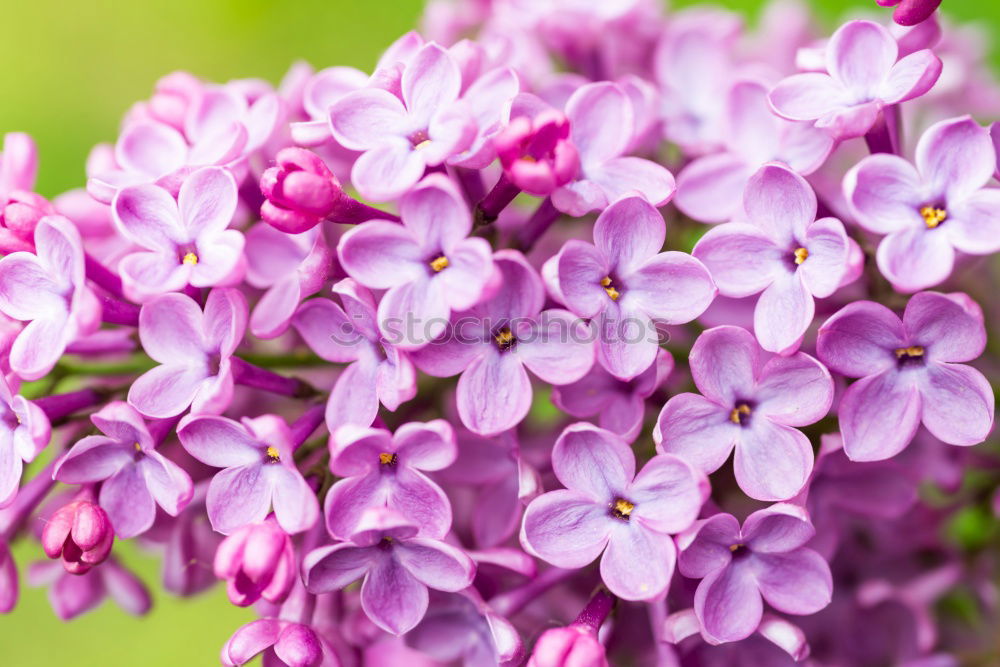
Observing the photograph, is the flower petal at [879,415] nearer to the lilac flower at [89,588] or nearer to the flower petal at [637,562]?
the flower petal at [637,562]

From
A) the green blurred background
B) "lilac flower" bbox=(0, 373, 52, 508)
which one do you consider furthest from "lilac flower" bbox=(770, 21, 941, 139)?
the green blurred background

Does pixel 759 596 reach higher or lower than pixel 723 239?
lower

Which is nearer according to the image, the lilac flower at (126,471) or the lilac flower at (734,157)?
the lilac flower at (126,471)

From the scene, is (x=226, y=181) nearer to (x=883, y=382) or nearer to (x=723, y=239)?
(x=723, y=239)

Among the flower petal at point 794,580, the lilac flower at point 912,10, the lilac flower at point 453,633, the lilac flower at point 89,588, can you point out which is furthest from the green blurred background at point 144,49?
the flower petal at point 794,580

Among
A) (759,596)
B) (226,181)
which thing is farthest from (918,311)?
(226,181)

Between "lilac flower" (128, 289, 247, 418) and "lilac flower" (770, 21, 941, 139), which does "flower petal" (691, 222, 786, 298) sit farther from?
"lilac flower" (128, 289, 247, 418)

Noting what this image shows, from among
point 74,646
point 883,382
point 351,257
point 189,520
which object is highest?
point 351,257
